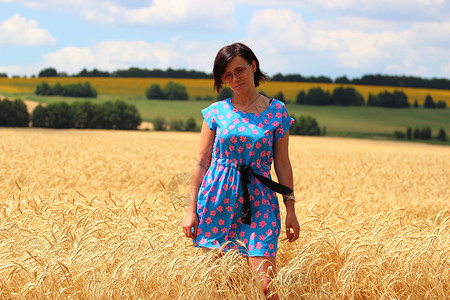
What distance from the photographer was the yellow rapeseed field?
6662cm

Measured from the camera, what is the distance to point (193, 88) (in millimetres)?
68562

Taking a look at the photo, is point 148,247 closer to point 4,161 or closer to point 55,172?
point 55,172

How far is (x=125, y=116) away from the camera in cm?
4959

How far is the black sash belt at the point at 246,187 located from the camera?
3.54 m

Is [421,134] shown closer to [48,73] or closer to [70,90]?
[70,90]

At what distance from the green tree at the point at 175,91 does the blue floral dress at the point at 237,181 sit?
61.8 metres

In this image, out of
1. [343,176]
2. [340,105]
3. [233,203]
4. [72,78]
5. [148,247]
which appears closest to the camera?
[233,203]

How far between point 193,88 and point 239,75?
2582 inches

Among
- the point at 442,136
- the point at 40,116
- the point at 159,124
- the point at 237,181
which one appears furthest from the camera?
the point at 40,116

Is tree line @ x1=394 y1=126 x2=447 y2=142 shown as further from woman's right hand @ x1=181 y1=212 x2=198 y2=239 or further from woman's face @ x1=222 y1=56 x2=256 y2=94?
woman's right hand @ x1=181 y1=212 x2=198 y2=239

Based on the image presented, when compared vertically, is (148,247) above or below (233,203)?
below

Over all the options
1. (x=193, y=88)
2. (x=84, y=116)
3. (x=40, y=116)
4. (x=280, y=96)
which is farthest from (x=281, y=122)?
(x=193, y=88)

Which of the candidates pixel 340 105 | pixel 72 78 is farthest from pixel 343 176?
pixel 72 78

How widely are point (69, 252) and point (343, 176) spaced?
9.38m
